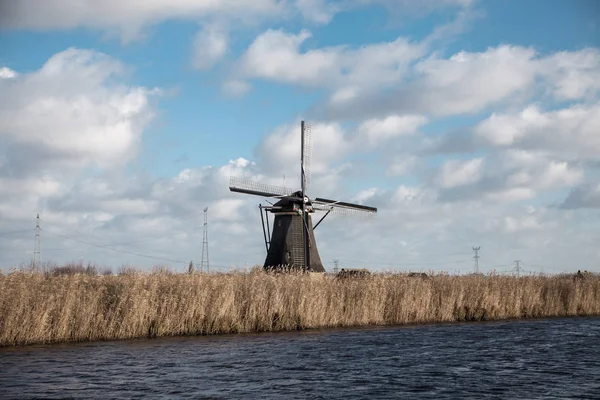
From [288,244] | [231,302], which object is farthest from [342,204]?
[231,302]

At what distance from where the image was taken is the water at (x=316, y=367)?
1137 cm

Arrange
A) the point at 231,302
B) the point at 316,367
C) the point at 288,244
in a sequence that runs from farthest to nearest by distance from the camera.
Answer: the point at 288,244
the point at 231,302
the point at 316,367

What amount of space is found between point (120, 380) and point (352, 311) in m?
11.5

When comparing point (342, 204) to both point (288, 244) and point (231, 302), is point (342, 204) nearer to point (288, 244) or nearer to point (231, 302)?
point (288, 244)

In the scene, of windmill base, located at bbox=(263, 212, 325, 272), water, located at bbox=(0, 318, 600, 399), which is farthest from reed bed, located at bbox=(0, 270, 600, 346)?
windmill base, located at bbox=(263, 212, 325, 272)

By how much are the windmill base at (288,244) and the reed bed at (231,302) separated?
10222 millimetres

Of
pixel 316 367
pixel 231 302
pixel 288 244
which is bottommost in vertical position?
pixel 316 367

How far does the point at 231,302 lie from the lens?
1995 cm

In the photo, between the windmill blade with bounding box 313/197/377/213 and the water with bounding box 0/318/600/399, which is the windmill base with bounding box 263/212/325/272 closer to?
the windmill blade with bounding box 313/197/377/213

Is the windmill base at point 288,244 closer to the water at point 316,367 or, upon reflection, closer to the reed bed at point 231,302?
the reed bed at point 231,302

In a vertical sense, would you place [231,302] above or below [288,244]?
below

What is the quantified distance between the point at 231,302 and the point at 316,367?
649cm

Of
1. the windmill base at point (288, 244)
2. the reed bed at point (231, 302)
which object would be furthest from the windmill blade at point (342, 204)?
the reed bed at point (231, 302)

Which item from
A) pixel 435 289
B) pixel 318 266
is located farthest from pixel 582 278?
pixel 318 266
